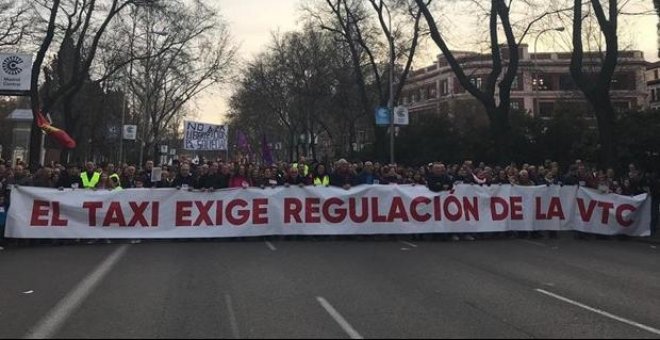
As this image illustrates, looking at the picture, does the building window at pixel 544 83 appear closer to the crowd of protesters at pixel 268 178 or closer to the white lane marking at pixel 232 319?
the crowd of protesters at pixel 268 178

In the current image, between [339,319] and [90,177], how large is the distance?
404 inches

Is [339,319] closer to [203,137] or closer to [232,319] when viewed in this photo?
[232,319]

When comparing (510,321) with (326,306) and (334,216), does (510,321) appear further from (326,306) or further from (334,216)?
(334,216)

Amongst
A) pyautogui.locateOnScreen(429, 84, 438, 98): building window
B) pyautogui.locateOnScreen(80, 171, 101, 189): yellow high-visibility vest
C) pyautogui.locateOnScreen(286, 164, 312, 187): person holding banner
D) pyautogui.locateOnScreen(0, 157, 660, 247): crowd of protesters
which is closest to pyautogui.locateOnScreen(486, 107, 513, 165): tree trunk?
Result: pyautogui.locateOnScreen(0, 157, 660, 247): crowd of protesters

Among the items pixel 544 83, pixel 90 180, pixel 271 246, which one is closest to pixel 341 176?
pixel 271 246

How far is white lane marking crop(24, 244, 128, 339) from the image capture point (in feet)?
20.8

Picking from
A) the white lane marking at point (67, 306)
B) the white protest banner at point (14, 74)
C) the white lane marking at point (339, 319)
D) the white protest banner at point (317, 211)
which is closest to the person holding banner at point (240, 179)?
the white protest banner at point (317, 211)

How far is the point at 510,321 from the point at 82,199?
34.0ft

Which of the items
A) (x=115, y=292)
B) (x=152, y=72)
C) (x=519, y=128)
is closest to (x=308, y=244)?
(x=115, y=292)

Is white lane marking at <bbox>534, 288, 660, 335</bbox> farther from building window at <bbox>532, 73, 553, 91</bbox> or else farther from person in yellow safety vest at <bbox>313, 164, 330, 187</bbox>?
building window at <bbox>532, 73, 553, 91</bbox>

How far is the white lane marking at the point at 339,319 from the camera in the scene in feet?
20.4

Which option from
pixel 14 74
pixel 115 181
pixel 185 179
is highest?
pixel 14 74

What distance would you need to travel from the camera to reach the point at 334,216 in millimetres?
14953

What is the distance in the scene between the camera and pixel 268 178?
15859mm
